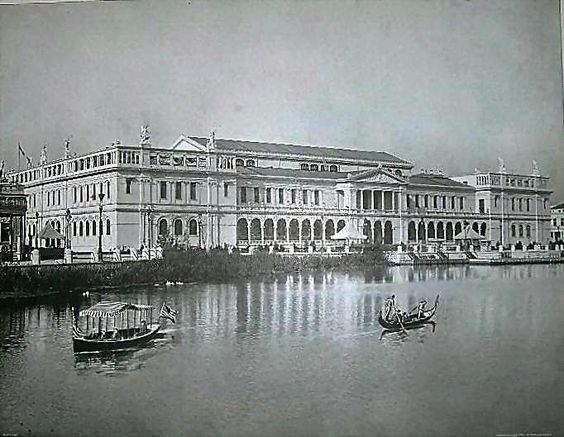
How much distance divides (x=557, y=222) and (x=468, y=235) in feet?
2.18

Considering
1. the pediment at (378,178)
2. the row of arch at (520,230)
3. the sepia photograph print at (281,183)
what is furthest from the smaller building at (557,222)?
the pediment at (378,178)

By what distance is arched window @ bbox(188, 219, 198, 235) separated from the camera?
5.61 m

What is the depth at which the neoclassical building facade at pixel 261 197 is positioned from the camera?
18.2 ft

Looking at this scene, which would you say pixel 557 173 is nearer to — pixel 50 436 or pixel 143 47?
pixel 143 47

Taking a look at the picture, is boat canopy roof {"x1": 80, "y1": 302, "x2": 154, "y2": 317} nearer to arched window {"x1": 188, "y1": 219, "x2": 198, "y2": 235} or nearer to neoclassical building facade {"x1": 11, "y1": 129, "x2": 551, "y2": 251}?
neoclassical building facade {"x1": 11, "y1": 129, "x2": 551, "y2": 251}

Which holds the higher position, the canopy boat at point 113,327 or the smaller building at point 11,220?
the smaller building at point 11,220

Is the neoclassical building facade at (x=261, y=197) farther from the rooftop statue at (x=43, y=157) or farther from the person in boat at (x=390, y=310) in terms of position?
the person in boat at (x=390, y=310)

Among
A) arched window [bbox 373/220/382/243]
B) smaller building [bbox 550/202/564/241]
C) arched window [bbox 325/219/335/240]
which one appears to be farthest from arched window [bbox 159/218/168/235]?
smaller building [bbox 550/202/564/241]

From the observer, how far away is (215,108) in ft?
18.6

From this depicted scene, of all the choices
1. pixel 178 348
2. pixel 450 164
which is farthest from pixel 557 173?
pixel 178 348

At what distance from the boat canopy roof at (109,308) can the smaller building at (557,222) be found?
3042mm

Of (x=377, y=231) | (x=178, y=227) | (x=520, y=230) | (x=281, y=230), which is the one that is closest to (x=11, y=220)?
(x=178, y=227)

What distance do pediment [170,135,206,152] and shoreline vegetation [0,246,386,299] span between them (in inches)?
29.9

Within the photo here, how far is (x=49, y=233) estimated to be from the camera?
18.8ft
